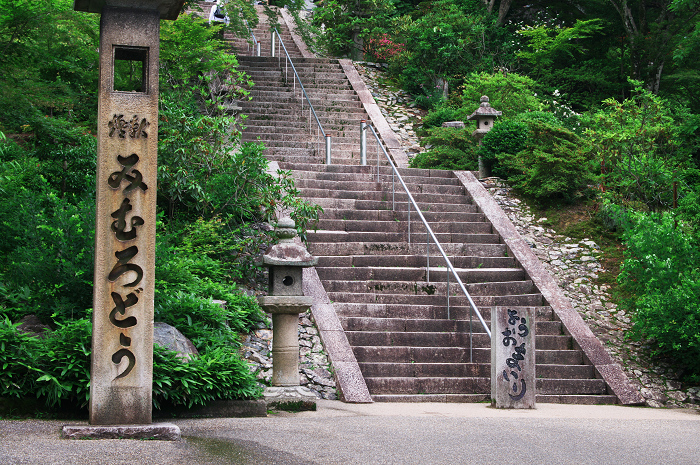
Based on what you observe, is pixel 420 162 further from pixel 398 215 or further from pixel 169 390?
pixel 169 390

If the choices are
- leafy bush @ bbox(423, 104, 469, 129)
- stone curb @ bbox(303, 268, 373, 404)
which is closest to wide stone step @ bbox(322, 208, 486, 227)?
stone curb @ bbox(303, 268, 373, 404)

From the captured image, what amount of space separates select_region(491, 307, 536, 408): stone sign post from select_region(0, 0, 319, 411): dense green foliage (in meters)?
2.74

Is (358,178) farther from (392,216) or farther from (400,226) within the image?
(400,226)

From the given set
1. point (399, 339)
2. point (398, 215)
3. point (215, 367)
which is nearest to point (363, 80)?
point (398, 215)

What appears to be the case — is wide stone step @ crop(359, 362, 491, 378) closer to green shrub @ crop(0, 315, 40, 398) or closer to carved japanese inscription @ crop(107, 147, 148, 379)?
carved japanese inscription @ crop(107, 147, 148, 379)

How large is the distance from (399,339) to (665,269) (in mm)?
3464

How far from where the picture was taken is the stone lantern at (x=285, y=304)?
6770 millimetres

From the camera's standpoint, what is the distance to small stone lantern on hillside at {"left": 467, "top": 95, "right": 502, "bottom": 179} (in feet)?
43.8

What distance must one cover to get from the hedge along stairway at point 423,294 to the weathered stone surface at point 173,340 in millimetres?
1962

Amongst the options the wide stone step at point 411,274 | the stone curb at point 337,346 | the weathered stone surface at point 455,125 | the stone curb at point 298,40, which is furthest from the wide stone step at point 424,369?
the stone curb at point 298,40

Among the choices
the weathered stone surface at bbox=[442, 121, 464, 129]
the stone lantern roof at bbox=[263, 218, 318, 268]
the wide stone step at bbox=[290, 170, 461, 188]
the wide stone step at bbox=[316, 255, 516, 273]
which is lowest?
the wide stone step at bbox=[316, 255, 516, 273]

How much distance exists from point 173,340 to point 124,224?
157 cm

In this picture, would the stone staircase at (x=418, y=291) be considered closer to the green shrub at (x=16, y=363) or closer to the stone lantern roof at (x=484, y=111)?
the stone lantern roof at (x=484, y=111)

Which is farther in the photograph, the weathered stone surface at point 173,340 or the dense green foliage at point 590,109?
the dense green foliage at point 590,109
